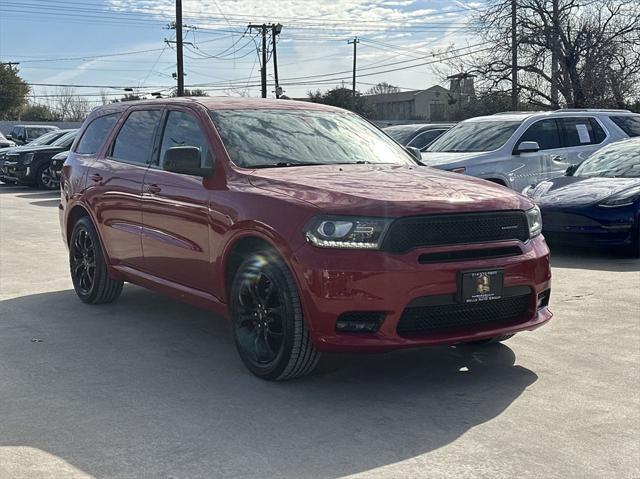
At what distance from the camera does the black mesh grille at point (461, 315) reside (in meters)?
4.30

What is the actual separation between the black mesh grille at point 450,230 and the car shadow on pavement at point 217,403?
2.96 ft

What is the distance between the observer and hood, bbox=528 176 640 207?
9.35 metres

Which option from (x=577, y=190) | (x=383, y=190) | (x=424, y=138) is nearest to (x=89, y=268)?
(x=383, y=190)

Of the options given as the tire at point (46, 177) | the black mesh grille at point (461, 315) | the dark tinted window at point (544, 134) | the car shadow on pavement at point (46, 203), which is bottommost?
the car shadow on pavement at point (46, 203)

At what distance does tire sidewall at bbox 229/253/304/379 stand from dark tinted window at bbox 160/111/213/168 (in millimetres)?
938

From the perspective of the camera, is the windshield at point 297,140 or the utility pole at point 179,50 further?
the utility pole at point 179,50

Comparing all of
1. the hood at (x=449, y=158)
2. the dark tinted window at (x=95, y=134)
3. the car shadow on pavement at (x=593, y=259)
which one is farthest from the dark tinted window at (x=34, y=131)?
the car shadow on pavement at (x=593, y=259)

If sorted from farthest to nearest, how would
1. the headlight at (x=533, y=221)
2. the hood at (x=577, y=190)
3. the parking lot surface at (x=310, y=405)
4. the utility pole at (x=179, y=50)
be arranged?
the utility pole at (x=179, y=50), the hood at (x=577, y=190), the headlight at (x=533, y=221), the parking lot surface at (x=310, y=405)

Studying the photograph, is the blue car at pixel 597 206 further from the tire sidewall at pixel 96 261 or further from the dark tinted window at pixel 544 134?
the tire sidewall at pixel 96 261

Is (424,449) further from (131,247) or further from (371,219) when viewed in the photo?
(131,247)

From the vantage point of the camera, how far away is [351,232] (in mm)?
4246

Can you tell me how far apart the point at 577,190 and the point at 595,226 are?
2.43ft

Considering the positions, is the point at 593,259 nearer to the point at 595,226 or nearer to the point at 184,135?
the point at 595,226

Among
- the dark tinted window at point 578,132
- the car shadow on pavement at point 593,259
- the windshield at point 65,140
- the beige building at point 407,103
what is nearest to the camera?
the car shadow on pavement at point 593,259
